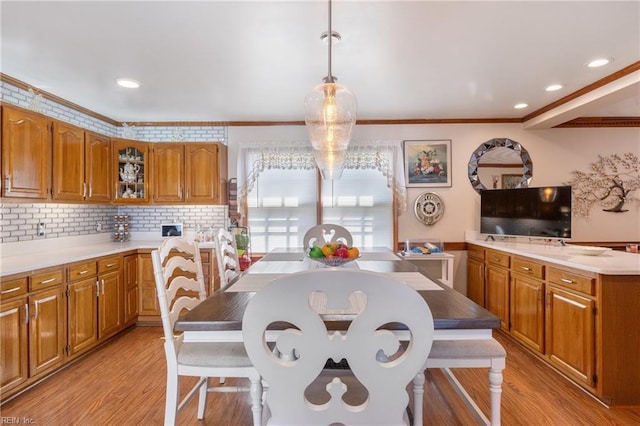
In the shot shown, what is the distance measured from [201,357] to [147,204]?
108 inches

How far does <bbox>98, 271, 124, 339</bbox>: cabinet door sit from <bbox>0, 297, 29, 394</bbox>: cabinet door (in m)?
0.74

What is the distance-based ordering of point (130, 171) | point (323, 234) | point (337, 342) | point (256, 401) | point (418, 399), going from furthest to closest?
point (130, 171)
point (323, 234)
point (418, 399)
point (256, 401)
point (337, 342)

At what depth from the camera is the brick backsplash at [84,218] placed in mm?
2746

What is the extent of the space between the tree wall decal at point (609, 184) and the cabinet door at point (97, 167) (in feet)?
17.6

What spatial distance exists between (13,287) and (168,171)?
197cm

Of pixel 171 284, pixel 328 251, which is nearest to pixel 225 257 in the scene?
pixel 171 284

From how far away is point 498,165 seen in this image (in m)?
4.02

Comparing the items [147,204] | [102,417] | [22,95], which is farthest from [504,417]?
[22,95]

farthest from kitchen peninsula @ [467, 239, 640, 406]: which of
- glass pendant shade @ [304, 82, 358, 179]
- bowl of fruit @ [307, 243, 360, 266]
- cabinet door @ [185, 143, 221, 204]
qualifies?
cabinet door @ [185, 143, 221, 204]

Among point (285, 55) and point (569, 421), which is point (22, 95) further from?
point (569, 421)

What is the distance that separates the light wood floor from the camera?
6.45 feet

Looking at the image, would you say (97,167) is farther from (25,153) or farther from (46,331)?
(46,331)

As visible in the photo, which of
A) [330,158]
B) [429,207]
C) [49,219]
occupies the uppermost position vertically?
[330,158]

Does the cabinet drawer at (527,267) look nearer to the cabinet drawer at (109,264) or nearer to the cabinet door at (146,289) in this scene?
the cabinet door at (146,289)
